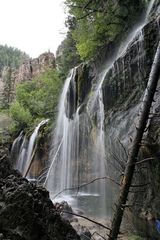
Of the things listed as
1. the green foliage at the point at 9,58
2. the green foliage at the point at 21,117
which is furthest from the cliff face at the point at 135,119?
the green foliage at the point at 9,58

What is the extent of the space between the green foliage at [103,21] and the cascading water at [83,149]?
117 cm

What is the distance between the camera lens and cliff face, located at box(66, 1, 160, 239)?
596 centimetres

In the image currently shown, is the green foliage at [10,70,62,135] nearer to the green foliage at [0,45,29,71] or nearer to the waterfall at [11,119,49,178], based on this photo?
the waterfall at [11,119,49,178]

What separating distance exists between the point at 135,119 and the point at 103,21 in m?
8.65

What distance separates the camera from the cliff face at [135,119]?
596 cm

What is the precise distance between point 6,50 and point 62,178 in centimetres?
9624

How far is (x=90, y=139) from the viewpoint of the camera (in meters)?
13.1

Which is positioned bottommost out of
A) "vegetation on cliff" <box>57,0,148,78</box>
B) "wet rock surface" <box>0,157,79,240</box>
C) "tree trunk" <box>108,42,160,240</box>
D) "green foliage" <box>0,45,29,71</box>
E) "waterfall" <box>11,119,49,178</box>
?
"waterfall" <box>11,119,49,178</box>

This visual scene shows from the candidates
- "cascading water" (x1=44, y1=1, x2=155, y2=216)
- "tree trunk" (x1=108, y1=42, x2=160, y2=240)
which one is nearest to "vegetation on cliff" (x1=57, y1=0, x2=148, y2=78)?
"cascading water" (x1=44, y1=1, x2=155, y2=216)

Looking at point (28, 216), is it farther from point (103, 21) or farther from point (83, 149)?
point (103, 21)

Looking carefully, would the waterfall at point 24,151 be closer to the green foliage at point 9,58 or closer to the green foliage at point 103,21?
the green foliage at point 103,21

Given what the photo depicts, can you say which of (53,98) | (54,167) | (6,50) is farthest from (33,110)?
(6,50)

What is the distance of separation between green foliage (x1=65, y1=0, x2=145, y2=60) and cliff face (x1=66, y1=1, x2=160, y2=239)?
1.87m

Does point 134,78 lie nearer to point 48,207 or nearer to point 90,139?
point 90,139
